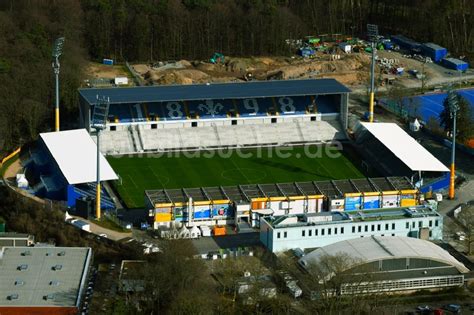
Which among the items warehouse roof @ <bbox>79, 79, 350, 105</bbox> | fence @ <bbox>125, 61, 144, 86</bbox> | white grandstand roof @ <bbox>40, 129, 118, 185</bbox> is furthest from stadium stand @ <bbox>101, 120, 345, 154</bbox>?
fence @ <bbox>125, 61, 144, 86</bbox>

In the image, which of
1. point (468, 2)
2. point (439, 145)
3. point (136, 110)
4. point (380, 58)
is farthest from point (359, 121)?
point (468, 2)

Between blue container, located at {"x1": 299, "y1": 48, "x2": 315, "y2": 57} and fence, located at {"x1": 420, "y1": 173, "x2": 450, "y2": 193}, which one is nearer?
fence, located at {"x1": 420, "y1": 173, "x2": 450, "y2": 193}

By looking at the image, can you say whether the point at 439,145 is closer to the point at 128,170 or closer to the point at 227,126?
the point at 227,126

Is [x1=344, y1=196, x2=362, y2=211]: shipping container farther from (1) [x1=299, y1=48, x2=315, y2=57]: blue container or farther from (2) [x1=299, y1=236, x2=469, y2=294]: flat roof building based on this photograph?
(1) [x1=299, y1=48, x2=315, y2=57]: blue container

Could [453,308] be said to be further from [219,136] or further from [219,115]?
[219,115]

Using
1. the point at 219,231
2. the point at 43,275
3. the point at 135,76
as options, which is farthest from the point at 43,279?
the point at 135,76

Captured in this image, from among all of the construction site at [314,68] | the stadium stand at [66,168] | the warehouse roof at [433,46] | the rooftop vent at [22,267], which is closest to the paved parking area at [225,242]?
the stadium stand at [66,168]
